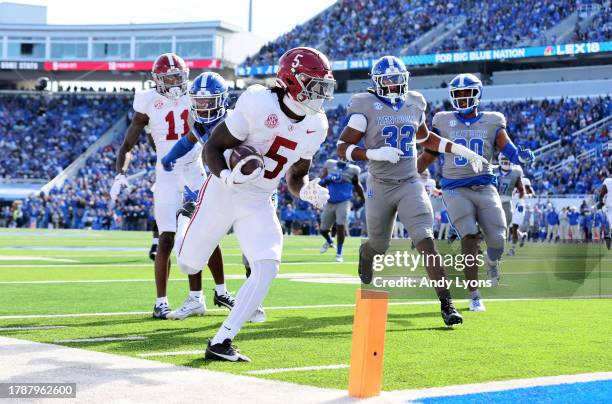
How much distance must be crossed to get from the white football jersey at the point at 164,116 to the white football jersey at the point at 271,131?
2.37 metres

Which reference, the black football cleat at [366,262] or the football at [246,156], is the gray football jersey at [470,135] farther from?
the football at [246,156]

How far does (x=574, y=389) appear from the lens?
4406mm

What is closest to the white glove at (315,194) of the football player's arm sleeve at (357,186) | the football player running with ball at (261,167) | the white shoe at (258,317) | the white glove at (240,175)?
the football player running with ball at (261,167)

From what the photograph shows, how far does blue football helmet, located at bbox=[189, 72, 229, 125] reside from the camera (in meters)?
6.97

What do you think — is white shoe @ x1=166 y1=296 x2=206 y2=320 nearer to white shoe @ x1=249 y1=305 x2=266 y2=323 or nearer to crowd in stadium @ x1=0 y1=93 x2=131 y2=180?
white shoe @ x1=249 y1=305 x2=266 y2=323

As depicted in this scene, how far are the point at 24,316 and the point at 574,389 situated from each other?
4.18 metres

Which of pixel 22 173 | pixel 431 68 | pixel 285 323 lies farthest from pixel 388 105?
pixel 22 173

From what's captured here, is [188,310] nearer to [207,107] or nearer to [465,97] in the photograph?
[207,107]

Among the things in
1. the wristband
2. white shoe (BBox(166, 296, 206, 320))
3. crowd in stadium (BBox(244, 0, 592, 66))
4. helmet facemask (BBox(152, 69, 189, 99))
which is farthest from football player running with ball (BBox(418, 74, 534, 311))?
crowd in stadium (BBox(244, 0, 592, 66))

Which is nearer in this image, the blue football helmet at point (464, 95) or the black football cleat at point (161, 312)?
the black football cleat at point (161, 312)

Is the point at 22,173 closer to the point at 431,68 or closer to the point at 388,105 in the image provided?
the point at 431,68

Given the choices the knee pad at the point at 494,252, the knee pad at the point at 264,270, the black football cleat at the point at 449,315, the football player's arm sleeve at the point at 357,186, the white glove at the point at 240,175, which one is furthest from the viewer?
the football player's arm sleeve at the point at 357,186

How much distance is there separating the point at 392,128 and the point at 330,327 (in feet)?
5.70

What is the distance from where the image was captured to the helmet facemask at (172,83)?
764 cm
